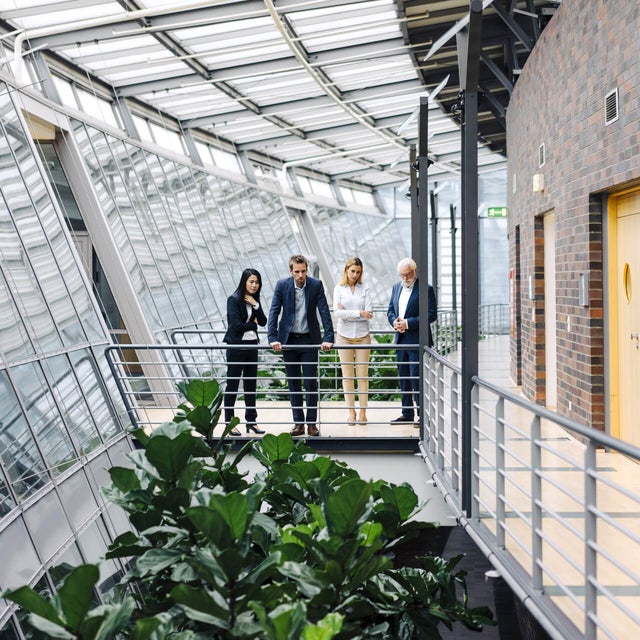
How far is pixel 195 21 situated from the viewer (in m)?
11.0

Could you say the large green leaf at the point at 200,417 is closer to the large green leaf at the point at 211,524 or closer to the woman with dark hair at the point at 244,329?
the large green leaf at the point at 211,524

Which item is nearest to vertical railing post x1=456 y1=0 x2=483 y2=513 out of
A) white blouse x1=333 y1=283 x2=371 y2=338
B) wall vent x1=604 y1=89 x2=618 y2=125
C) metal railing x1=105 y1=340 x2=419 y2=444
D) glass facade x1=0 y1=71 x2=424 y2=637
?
wall vent x1=604 y1=89 x2=618 y2=125

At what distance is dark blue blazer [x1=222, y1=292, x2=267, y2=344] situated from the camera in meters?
8.52

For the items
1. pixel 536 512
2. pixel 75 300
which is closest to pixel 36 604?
pixel 536 512

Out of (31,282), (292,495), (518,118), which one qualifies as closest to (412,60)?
(518,118)

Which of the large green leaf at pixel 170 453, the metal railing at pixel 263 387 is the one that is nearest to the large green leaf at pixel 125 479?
the large green leaf at pixel 170 453

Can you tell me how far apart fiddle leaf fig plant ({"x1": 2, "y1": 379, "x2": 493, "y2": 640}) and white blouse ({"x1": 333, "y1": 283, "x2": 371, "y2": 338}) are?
16.7 ft

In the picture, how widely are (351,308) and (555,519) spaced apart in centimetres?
394

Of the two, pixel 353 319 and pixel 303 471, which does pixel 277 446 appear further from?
pixel 353 319

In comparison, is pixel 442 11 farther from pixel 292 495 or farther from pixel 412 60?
pixel 292 495

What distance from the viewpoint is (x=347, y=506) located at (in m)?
2.52

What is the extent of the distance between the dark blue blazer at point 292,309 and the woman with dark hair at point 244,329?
20 centimetres

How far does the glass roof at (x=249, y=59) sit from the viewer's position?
10.8 m

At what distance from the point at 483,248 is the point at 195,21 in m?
21.6
